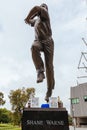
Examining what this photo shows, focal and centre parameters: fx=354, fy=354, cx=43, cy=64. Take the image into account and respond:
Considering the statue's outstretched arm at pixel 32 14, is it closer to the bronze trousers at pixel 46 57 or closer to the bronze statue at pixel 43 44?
the bronze statue at pixel 43 44

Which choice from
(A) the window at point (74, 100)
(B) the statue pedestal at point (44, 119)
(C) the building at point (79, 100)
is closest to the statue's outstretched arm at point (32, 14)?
(B) the statue pedestal at point (44, 119)

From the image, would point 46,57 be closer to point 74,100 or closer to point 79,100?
point 79,100

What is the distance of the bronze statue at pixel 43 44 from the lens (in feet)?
26.2

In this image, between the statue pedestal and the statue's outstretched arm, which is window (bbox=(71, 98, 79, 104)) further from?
the statue pedestal

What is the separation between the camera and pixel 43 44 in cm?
809

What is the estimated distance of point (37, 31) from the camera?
8148 mm

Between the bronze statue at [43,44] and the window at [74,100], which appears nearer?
the bronze statue at [43,44]

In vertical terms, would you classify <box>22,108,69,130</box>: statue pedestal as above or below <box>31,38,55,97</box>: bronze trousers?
below

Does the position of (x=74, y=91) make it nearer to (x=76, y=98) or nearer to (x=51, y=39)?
(x=76, y=98)

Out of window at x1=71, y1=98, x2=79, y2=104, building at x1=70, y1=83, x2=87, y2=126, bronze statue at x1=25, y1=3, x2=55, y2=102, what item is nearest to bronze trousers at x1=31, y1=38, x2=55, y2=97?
bronze statue at x1=25, y1=3, x2=55, y2=102

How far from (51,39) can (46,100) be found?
141 cm

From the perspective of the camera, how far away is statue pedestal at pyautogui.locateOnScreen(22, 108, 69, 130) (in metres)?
7.04

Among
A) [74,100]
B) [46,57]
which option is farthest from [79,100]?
[46,57]

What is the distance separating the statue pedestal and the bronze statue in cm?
80
